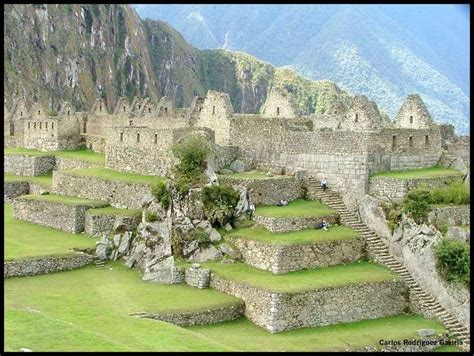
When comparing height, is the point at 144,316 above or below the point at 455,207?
below

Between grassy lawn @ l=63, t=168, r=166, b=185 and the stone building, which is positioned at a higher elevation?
the stone building

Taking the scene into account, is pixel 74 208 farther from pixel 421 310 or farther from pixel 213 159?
pixel 421 310

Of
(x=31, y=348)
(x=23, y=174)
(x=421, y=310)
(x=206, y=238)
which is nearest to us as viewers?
(x=31, y=348)

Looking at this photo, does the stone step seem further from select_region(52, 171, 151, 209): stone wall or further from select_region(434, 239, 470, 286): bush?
select_region(434, 239, 470, 286): bush

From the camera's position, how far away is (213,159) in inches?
1250

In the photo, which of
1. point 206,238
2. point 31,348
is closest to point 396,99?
point 206,238

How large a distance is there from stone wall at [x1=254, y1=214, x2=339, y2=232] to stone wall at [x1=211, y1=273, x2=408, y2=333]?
8.76 ft

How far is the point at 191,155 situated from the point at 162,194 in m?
1.99

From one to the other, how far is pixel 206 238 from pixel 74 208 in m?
7.61

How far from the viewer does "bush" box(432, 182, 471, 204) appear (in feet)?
94.3

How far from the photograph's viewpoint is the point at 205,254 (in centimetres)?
2802

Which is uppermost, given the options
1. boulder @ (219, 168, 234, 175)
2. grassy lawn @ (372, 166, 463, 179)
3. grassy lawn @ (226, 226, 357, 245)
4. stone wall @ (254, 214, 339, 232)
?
grassy lawn @ (372, 166, 463, 179)

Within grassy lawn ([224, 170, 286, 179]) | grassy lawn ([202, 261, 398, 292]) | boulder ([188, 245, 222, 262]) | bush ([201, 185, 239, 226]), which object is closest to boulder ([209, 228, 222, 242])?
boulder ([188, 245, 222, 262])

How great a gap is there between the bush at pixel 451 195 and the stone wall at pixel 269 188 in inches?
197
